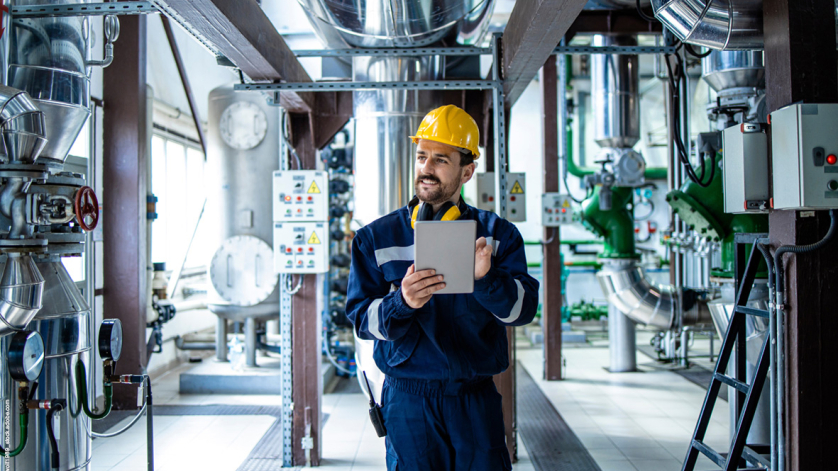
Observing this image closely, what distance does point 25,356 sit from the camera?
7.66 feet

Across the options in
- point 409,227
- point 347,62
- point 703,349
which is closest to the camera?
point 409,227

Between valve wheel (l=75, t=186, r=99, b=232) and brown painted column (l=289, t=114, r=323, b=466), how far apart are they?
1433mm

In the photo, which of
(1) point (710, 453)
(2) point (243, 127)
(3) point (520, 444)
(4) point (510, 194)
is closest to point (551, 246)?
(4) point (510, 194)

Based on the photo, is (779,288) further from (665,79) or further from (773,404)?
(665,79)

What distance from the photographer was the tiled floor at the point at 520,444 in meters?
3.92

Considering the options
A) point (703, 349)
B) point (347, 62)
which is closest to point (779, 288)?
point (347, 62)

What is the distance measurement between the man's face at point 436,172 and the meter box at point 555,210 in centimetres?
422

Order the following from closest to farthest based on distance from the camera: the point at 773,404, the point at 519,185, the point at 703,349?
the point at 773,404
the point at 519,185
the point at 703,349

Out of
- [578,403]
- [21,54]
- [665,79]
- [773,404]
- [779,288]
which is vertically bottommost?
[578,403]

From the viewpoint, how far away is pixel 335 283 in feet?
21.3

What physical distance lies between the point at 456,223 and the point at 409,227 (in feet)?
1.42

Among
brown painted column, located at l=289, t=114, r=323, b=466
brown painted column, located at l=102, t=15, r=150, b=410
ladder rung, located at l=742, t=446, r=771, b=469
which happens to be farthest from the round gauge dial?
ladder rung, located at l=742, t=446, r=771, b=469

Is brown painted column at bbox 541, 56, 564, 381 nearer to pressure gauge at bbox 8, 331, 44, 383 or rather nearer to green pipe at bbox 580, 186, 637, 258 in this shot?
green pipe at bbox 580, 186, 637, 258

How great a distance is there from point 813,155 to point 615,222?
4.03m
